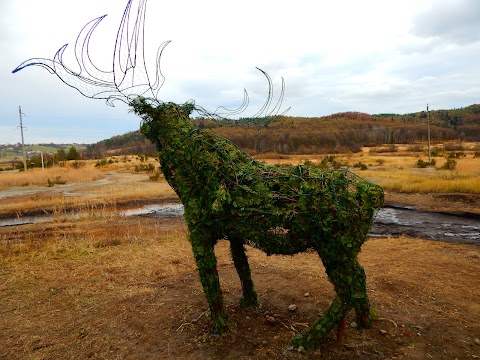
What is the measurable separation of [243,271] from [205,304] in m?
0.98

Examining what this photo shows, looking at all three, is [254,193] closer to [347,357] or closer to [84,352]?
[347,357]

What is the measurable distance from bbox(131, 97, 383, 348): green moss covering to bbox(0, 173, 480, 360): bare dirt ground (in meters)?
0.50

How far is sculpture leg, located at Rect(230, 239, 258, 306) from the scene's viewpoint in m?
5.44

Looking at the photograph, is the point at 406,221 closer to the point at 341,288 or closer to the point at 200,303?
the point at 200,303

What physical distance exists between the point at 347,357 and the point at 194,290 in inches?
123

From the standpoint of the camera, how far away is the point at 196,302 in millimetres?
6109

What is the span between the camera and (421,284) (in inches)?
261

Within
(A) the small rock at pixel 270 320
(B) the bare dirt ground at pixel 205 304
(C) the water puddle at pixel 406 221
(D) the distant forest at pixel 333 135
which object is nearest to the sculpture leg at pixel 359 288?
(B) the bare dirt ground at pixel 205 304

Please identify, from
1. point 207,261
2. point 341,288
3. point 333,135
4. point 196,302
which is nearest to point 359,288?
point 341,288

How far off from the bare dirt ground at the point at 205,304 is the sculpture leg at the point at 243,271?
18 centimetres

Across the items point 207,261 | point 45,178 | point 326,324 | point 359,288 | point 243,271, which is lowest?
point 326,324

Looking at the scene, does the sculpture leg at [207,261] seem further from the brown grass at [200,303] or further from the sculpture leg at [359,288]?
the sculpture leg at [359,288]

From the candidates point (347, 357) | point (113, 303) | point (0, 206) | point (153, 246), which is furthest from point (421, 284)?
point (0, 206)

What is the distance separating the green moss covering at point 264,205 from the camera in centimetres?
414
